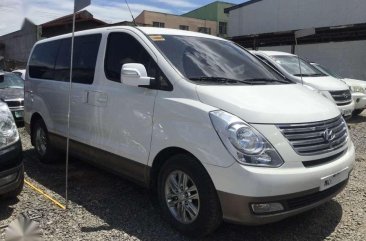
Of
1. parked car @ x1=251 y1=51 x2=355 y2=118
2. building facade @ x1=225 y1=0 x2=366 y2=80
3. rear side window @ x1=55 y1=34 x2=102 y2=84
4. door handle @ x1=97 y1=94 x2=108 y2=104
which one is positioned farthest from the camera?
building facade @ x1=225 y1=0 x2=366 y2=80

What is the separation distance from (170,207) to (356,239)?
1.72 metres

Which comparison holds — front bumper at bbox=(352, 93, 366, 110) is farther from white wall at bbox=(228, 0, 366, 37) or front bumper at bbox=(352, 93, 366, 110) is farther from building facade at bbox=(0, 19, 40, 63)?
building facade at bbox=(0, 19, 40, 63)

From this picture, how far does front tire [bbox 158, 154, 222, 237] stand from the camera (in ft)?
11.8

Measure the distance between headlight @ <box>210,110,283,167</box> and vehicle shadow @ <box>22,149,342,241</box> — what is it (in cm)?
91

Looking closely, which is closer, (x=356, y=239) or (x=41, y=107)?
(x=356, y=239)

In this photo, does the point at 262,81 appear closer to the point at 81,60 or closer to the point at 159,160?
the point at 159,160

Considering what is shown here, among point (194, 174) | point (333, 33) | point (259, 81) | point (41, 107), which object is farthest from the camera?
point (333, 33)

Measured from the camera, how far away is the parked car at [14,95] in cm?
1002

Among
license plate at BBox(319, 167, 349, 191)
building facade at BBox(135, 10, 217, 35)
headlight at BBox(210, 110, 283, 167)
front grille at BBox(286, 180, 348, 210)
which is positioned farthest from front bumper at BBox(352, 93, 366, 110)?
building facade at BBox(135, 10, 217, 35)

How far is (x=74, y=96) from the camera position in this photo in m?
5.35

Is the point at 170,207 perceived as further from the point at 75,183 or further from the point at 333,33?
the point at 333,33

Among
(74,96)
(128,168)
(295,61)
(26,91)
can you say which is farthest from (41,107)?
(295,61)

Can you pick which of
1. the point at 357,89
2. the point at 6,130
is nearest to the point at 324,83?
→ the point at 357,89

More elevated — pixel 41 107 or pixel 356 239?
Result: pixel 41 107
